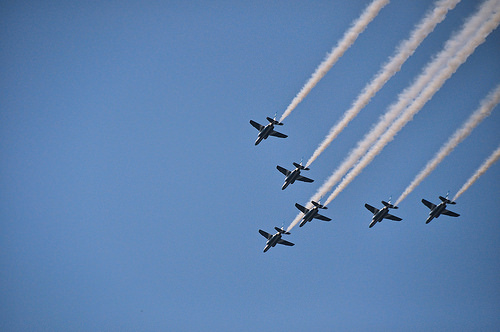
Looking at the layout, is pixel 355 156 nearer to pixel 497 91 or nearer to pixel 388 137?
pixel 388 137

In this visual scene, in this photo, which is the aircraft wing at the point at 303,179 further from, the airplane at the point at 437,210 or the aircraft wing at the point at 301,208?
the airplane at the point at 437,210

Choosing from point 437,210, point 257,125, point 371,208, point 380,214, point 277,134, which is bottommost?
point 257,125

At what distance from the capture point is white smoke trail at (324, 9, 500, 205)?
1980 centimetres

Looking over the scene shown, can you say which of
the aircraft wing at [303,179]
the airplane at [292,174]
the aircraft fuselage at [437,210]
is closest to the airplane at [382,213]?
the aircraft fuselage at [437,210]

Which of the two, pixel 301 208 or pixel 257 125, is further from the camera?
pixel 301 208

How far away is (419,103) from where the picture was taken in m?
23.2

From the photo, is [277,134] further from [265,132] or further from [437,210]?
[437,210]

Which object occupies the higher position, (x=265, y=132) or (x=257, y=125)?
(x=257, y=125)

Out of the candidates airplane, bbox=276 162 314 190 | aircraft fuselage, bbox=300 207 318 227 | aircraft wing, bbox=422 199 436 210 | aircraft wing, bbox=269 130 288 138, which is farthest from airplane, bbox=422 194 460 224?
aircraft wing, bbox=269 130 288 138

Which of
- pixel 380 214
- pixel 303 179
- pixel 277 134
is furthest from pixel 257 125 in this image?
pixel 380 214

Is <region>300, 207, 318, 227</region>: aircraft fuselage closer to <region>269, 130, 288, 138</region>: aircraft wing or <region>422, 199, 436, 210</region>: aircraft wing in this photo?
<region>269, 130, 288, 138</region>: aircraft wing

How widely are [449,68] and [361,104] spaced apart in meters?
4.17

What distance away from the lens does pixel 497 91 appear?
71.3 ft

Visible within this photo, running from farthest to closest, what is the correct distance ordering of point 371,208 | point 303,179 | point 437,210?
point 303,179, point 371,208, point 437,210
